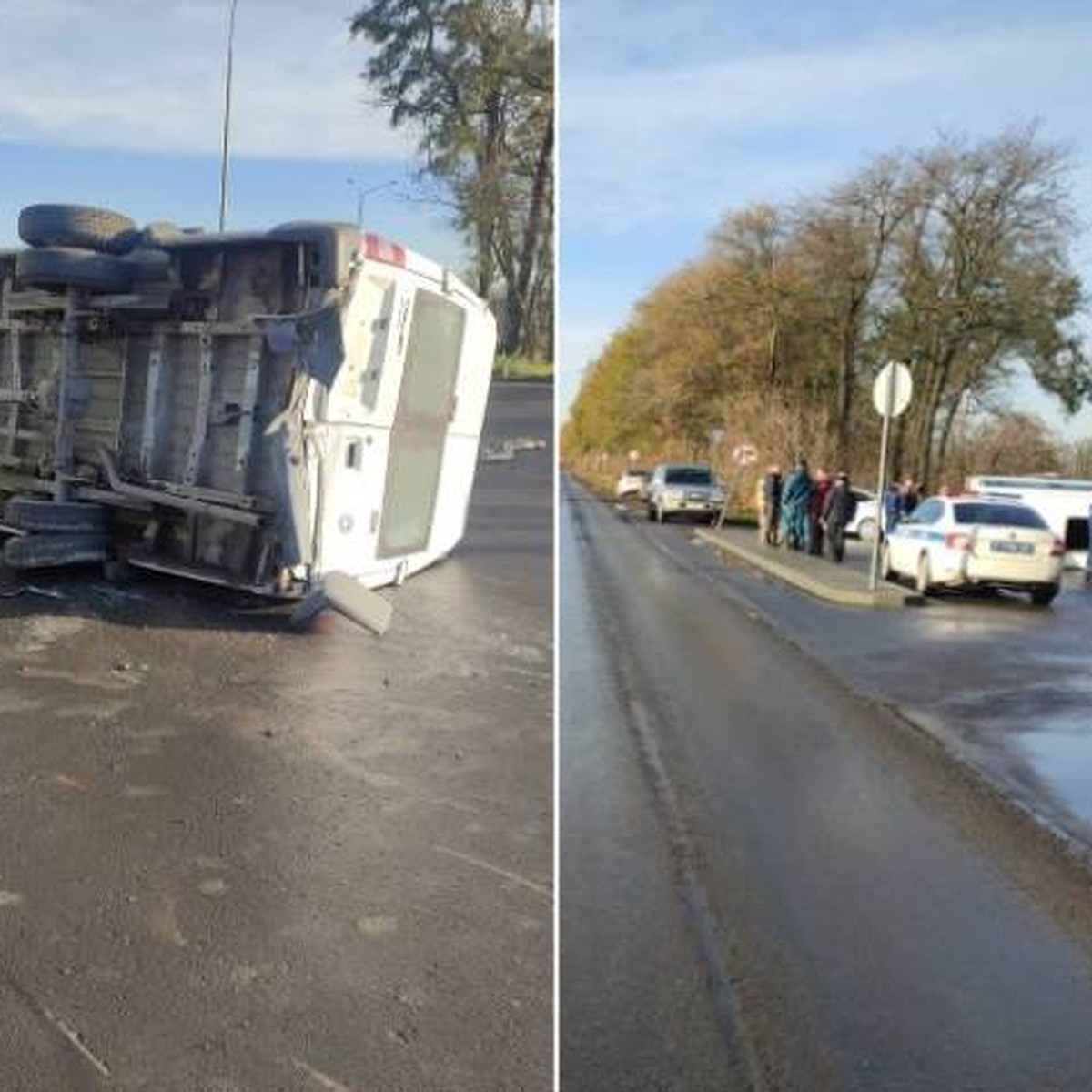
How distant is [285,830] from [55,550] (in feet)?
1.45

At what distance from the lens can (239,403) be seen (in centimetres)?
135

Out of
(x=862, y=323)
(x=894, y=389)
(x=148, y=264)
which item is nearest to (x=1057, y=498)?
(x=894, y=389)

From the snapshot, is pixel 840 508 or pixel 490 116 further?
pixel 840 508

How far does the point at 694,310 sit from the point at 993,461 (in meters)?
1.70

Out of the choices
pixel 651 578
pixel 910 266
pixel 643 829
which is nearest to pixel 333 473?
pixel 643 829

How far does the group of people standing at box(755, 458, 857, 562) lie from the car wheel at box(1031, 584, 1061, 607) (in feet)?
1.86

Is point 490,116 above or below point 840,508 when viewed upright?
above

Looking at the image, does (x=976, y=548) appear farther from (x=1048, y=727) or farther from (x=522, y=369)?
(x=522, y=369)

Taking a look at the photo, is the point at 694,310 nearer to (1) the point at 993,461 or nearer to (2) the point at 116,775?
(2) the point at 116,775

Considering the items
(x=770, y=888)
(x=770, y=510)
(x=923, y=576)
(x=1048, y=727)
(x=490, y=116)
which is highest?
(x=490, y=116)

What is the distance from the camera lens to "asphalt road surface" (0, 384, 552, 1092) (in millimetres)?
981

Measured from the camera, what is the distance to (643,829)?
1.95m

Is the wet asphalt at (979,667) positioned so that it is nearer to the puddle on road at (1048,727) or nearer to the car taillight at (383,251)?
the puddle on road at (1048,727)

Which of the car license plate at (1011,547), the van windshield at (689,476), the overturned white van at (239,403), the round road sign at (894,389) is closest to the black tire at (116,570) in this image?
the overturned white van at (239,403)
